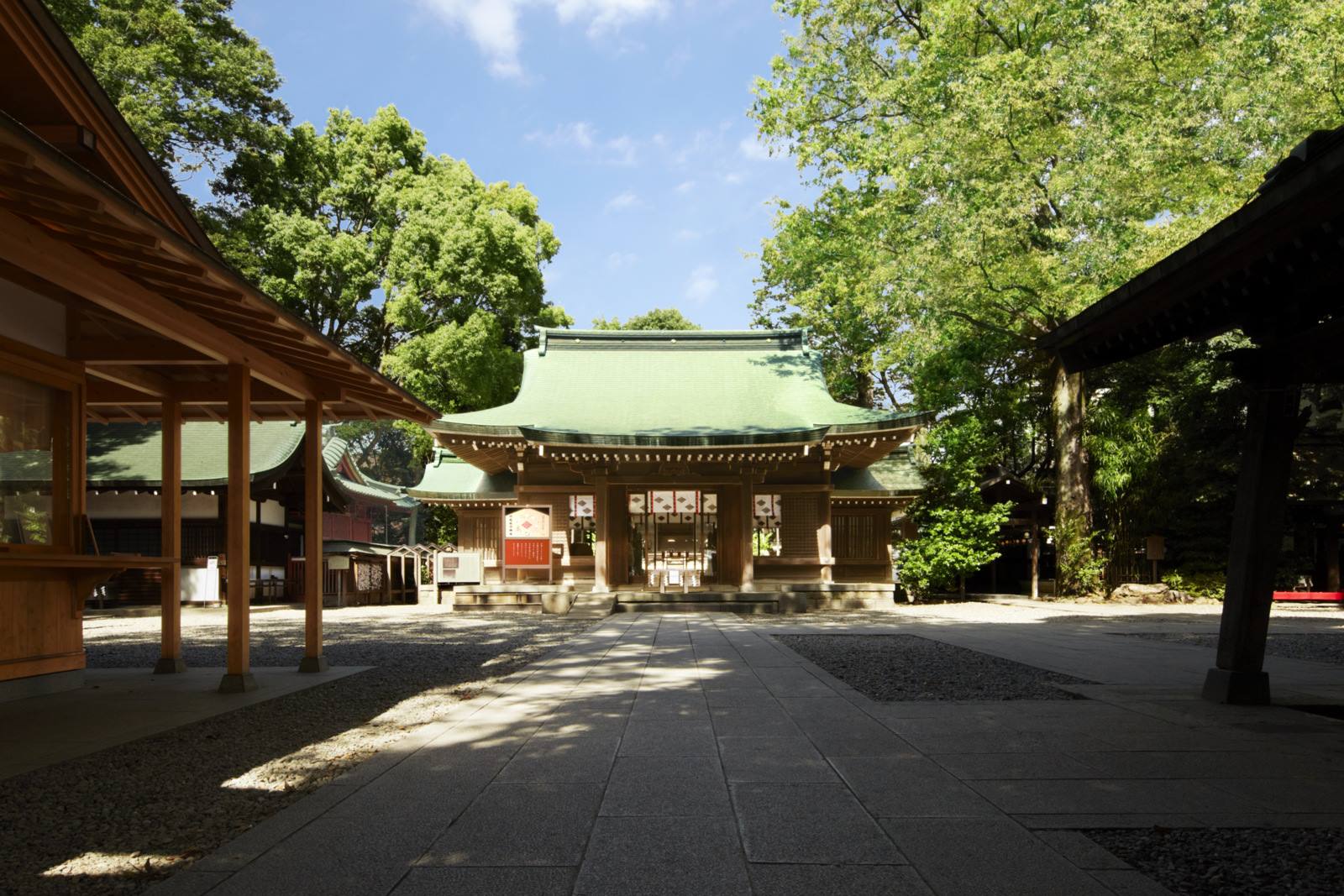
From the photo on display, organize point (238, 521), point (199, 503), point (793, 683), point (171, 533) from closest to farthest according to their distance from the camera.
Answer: point (238, 521) < point (793, 683) < point (171, 533) < point (199, 503)

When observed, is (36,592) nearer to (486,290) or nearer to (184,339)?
(184,339)

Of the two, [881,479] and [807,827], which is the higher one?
[881,479]

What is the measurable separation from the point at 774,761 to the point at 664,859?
1.45 metres

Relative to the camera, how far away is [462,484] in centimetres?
1961

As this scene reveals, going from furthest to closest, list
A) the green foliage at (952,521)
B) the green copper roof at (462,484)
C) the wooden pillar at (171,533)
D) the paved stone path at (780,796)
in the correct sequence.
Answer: the green foliage at (952,521) → the green copper roof at (462,484) → the wooden pillar at (171,533) → the paved stone path at (780,796)

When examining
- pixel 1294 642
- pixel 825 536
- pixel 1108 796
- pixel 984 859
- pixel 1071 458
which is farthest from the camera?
pixel 1071 458

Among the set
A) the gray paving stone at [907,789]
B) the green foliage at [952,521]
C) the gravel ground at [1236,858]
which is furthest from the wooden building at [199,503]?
the gravel ground at [1236,858]

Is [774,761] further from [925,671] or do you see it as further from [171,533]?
[171,533]

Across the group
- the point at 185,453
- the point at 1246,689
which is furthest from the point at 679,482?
the point at 1246,689

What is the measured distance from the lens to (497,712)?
5602mm

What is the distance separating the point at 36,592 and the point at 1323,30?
17.5 m

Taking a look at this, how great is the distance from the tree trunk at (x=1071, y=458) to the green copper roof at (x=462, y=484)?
12016mm

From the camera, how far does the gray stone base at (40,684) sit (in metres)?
6.45

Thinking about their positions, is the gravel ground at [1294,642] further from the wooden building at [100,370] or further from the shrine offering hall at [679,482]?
the wooden building at [100,370]
